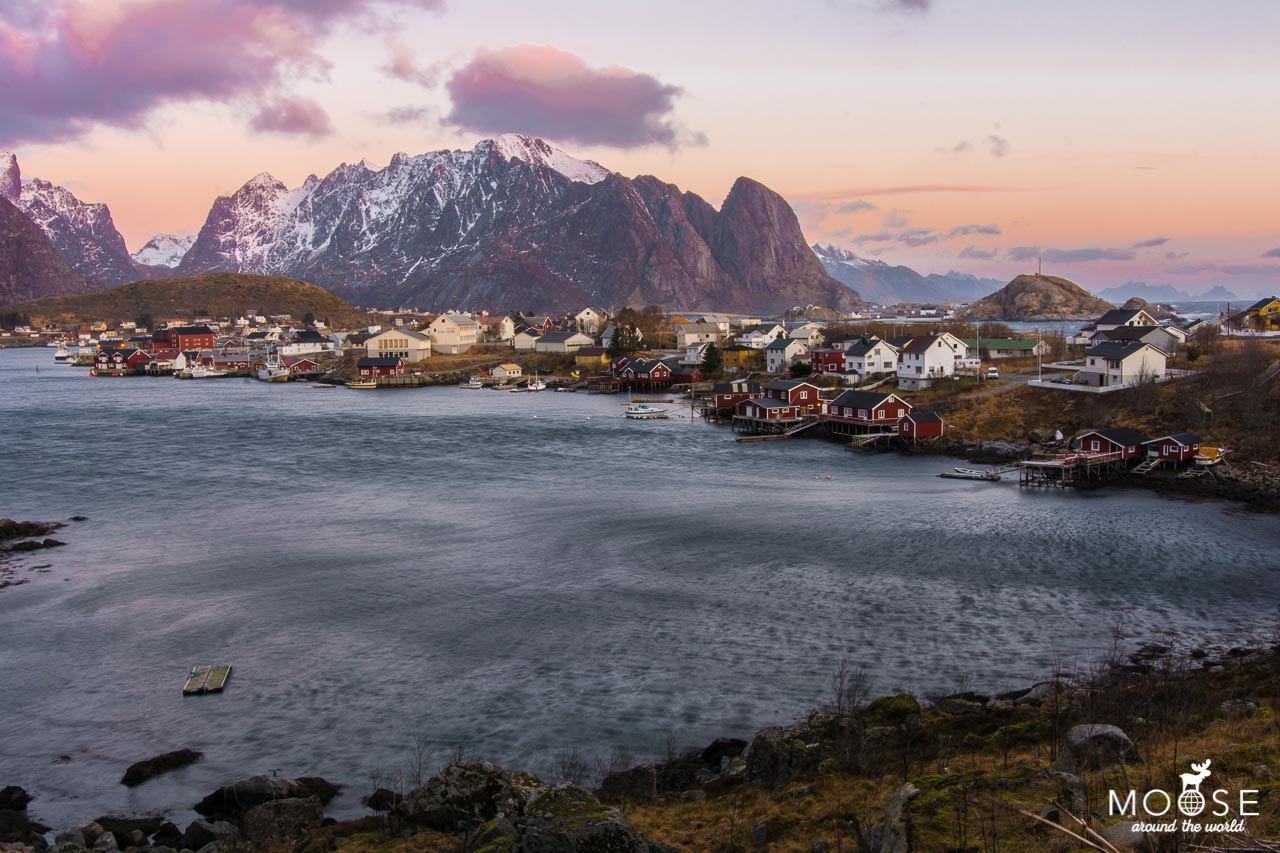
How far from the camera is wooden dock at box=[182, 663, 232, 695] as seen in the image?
50.3ft

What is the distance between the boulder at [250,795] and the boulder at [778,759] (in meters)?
5.78

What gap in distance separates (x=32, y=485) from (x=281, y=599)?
20219 mm

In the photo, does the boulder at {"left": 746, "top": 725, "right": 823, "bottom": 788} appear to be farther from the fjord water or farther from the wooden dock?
the wooden dock

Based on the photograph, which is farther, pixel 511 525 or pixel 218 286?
pixel 218 286

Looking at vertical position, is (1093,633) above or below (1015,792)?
below

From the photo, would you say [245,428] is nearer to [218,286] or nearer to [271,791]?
[271,791]

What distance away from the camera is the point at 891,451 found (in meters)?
42.1

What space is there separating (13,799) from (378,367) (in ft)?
243

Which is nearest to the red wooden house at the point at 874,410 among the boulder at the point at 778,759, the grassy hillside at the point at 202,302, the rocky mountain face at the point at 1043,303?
the boulder at the point at 778,759

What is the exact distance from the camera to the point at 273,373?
9212 cm

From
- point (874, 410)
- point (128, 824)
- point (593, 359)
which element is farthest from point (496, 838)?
point (593, 359)

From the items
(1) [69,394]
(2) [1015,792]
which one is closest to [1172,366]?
(2) [1015,792]

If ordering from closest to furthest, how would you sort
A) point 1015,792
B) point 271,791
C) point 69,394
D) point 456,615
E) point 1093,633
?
point 1015,792
point 271,791
point 1093,633
point 456,615
point 69,394

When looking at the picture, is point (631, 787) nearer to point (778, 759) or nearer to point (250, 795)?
point (778, 759)
